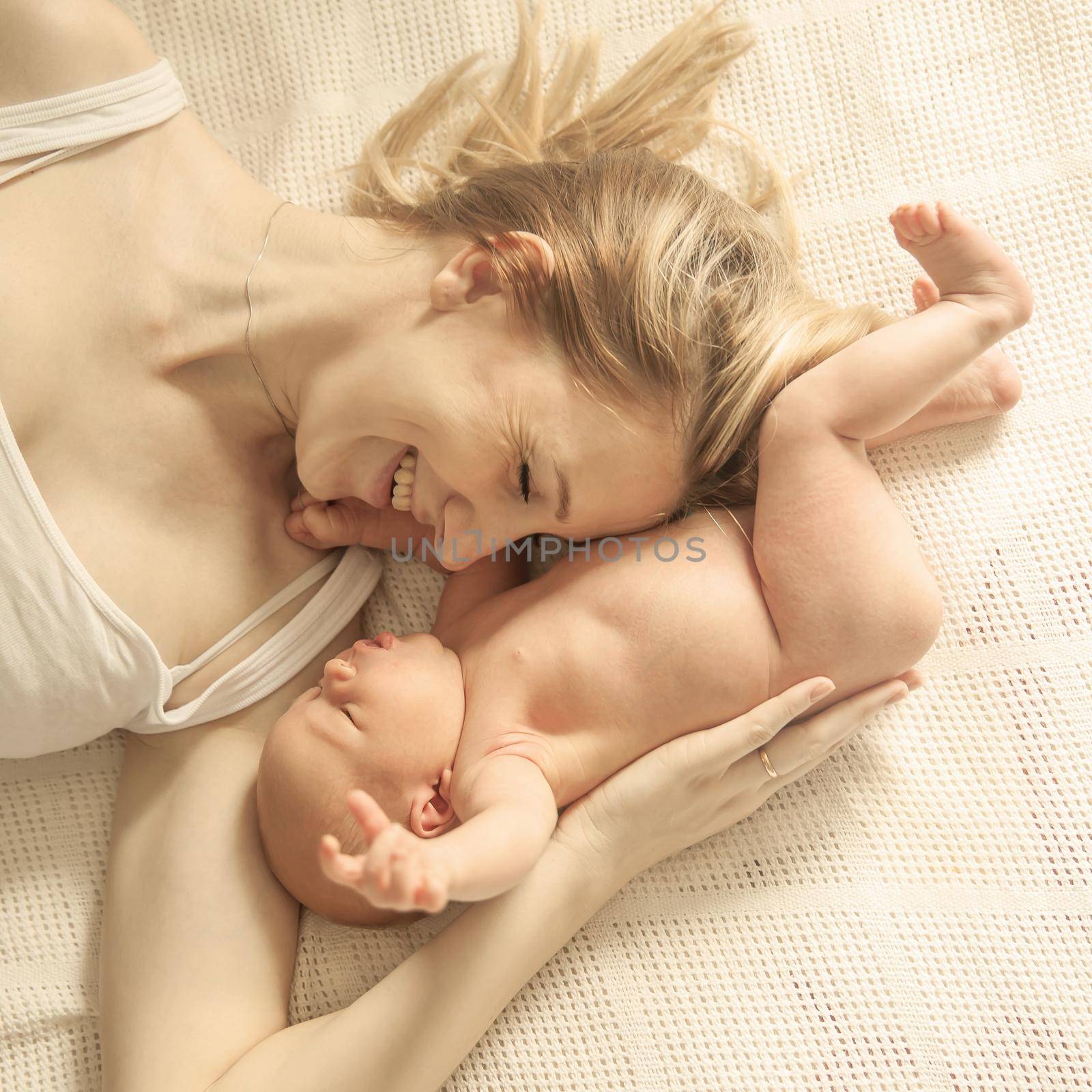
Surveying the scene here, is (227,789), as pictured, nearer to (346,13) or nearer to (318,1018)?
(318,1018)

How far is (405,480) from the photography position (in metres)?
1.34

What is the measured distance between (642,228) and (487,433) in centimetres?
35

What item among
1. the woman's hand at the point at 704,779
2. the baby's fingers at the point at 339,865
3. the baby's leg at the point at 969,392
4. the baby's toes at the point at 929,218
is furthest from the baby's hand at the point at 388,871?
the baby's toes at the point at 929,218

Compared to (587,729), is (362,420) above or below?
above

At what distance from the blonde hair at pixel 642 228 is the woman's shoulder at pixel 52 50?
0.40m

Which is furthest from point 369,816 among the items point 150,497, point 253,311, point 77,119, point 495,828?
point 77,119

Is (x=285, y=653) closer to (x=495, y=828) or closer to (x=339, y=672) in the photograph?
(x=339, y=672)

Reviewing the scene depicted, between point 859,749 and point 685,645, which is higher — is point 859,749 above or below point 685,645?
below

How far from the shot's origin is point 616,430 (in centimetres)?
120

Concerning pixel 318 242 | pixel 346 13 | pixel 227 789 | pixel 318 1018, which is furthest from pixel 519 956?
pixel 346 13

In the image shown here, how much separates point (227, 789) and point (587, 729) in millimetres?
544

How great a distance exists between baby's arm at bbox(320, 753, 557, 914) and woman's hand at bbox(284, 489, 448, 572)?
16.2 inches

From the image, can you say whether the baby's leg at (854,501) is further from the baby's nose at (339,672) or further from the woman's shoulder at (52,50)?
the woman's shoulder at (52,50)

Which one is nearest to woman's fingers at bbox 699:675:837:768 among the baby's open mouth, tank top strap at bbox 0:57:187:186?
the baby's open mouth
